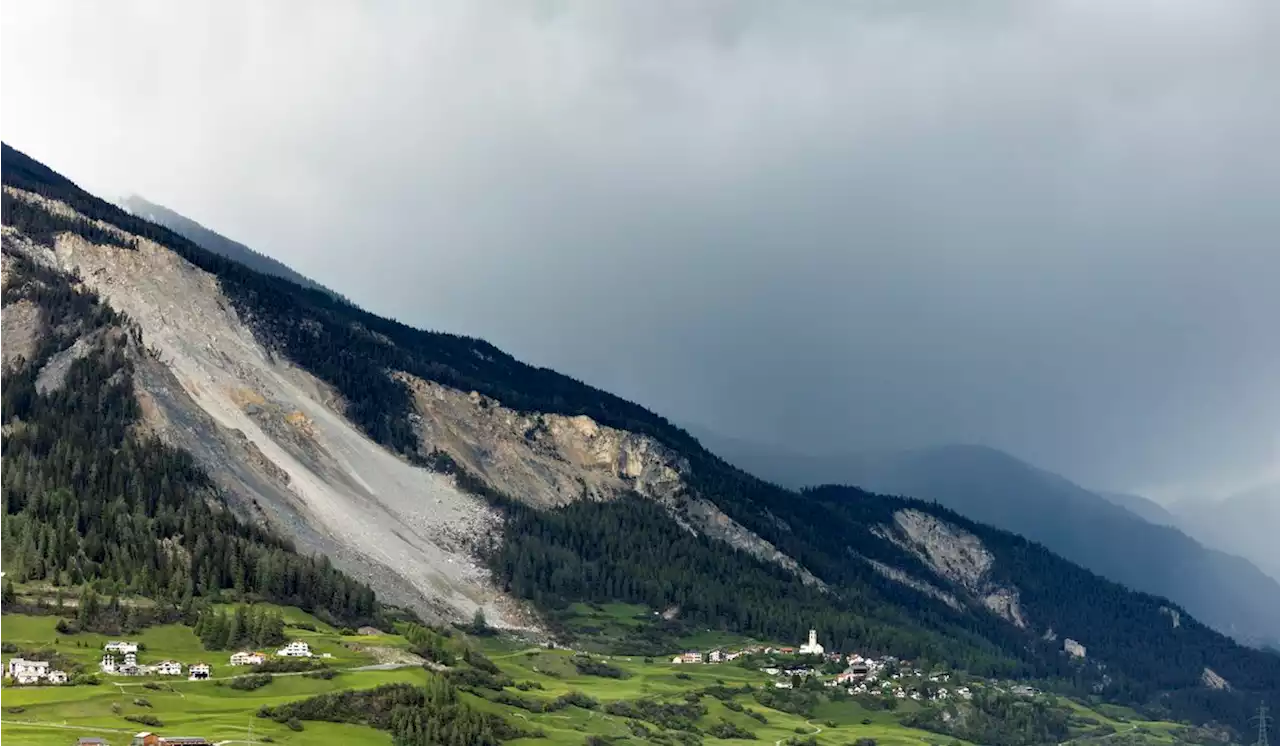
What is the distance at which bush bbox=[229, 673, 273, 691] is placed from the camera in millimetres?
128125

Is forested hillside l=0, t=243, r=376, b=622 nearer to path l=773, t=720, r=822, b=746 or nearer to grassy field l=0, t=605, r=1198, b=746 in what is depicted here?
grassy field l=0, t=605, r=1198, b=746

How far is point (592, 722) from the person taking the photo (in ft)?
499

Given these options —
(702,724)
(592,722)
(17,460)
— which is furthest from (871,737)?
(17,460)

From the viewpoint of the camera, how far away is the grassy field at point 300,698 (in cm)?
10806

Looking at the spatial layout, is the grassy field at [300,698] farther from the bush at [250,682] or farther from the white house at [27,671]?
the white house at [27,671]

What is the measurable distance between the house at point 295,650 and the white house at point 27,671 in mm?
28836

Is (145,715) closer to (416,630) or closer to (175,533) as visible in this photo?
(416,630)

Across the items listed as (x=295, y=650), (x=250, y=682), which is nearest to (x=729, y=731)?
(x=295, y=650)

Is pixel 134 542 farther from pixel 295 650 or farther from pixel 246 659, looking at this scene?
pixel 246 659

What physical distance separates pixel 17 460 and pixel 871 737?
14582 cm

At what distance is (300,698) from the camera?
126 m

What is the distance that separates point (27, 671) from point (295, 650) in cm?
3263

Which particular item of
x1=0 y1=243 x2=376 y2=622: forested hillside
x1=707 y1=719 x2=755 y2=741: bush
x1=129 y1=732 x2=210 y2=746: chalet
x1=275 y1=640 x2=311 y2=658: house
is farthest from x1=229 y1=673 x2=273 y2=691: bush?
x1=707 y1=719 x2=755 y2=741: bush

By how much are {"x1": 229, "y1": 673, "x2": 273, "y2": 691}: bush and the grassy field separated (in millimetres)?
887
